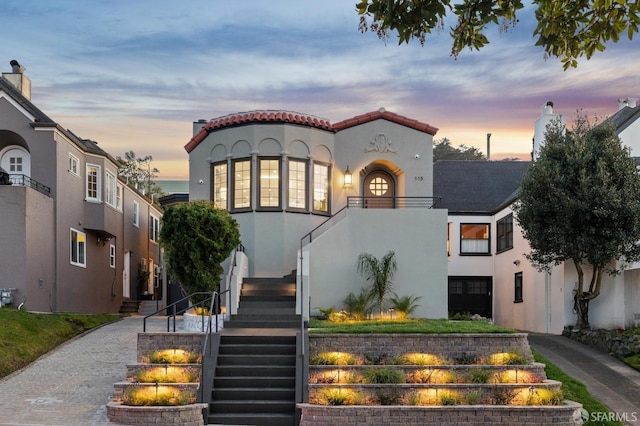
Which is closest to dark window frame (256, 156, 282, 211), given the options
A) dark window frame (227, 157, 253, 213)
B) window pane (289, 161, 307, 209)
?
dark window frame (227, 157, 253, 213)

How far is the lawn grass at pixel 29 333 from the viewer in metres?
16.0

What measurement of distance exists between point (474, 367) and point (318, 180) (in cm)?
961

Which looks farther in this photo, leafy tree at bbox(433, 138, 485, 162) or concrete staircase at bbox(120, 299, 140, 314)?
leafy tree at bbox(433, 138, 485, 162)

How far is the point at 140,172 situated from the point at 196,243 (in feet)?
117

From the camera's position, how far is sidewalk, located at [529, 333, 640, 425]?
14828mm

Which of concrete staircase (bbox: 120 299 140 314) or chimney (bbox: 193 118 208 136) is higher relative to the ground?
chimney (bbox: 193 118 208 136)

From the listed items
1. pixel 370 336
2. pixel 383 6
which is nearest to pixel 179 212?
pixel 370 336

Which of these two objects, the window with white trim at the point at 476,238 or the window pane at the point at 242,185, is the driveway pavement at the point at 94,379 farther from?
the window with white trim at the point at 476,238

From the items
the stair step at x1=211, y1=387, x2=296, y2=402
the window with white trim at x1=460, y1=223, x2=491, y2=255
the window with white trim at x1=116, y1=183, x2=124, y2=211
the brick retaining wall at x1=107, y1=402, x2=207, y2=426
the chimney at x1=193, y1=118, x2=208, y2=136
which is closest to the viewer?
the brick retaining wall at x1=107, y1=402, x2=207, y2=426

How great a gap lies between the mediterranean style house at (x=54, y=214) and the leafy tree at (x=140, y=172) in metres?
20.2

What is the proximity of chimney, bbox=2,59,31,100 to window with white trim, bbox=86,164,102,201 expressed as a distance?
11.5ft

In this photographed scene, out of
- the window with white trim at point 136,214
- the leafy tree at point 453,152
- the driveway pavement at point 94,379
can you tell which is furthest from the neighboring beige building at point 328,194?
the leafy tree at point 453,152

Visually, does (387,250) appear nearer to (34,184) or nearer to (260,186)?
(260,186)

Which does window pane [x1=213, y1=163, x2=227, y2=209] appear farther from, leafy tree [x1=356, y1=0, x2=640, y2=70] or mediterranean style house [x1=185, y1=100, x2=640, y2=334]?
leafy tree [x1=356, y1=0, x2=640, y2=70]
